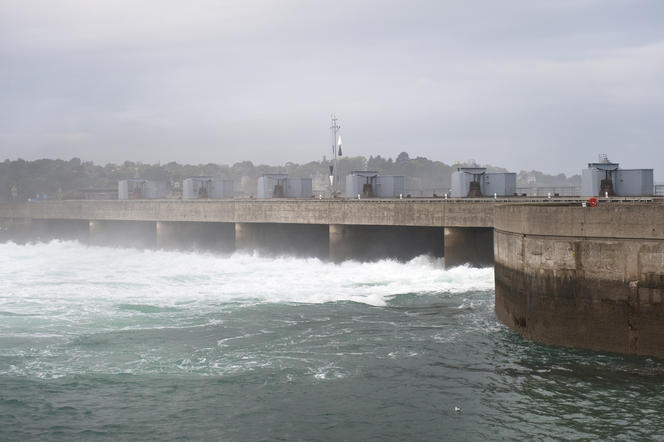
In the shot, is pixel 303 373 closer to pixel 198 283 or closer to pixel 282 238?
pixel 198 283

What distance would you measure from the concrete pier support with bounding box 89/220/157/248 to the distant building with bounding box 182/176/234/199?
558cm

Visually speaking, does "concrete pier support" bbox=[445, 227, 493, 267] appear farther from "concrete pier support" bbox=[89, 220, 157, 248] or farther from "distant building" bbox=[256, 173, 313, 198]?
"concrete pier support" bbox=[89, 220, 157, 248]

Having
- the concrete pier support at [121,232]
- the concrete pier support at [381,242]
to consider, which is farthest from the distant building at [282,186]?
the concrete pier support at [381,242]

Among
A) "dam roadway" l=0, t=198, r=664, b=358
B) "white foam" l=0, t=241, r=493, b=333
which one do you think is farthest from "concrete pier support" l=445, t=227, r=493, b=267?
"white foam" l=0, t=241, r=493, b=333

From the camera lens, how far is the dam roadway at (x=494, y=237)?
22.6 metres

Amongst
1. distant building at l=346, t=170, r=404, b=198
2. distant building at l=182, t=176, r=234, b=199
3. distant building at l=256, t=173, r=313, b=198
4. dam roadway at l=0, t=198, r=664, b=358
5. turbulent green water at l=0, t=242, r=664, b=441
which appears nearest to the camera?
turbulent green water at l=0, t=242, r=664, b=441

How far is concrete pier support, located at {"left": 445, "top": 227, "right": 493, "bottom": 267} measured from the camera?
1724 inches

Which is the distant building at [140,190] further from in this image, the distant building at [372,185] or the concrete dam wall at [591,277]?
the concrete dam wall at [591,277]

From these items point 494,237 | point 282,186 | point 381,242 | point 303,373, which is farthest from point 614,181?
point 303,373

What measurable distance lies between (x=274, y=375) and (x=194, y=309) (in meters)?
13.7

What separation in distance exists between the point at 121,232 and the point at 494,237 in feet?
181

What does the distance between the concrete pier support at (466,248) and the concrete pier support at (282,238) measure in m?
16.4

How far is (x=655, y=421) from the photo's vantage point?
17609 millimetres

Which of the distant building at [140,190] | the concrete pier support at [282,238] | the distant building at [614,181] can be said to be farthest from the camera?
the distant building at [140,190]
